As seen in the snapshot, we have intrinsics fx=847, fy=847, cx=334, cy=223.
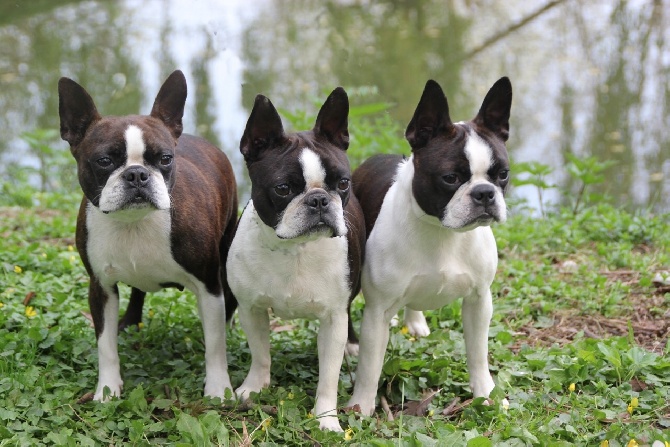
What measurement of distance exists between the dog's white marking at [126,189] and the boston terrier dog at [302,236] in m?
0.44

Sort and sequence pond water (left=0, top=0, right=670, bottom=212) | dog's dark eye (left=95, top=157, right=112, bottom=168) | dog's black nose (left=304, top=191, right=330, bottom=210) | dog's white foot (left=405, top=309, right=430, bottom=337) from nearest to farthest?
dog's black nose (left=304, top=191, right=330, bottom=210), dog's dark eye (left=95, top=157, right=112, bottom=168), dog's white foot (left=405, top=309, right=430, bottom=337), pond water (left=0, top=0, right=670, bottom=212)

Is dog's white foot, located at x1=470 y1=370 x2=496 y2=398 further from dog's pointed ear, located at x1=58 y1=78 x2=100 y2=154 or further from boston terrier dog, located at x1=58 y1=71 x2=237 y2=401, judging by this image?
dog's pointed ear, located at x1=58 y1=78 x2=100 y2=154

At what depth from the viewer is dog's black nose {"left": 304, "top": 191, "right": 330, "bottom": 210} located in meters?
3.93

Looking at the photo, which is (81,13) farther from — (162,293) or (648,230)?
(648,230)

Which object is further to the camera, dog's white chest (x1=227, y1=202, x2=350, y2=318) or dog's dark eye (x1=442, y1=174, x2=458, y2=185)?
dog's white chest (x1=227, y1=202, x2=350, y2=318)

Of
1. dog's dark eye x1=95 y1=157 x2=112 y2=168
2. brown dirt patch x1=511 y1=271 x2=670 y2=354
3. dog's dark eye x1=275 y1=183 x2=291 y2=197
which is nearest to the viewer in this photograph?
dog's dark eye x1=275 y1=183 x2=291 y2=197

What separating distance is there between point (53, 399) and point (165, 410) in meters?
A: 0.57

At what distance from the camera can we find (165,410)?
175 inches

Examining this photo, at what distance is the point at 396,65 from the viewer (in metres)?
12.5

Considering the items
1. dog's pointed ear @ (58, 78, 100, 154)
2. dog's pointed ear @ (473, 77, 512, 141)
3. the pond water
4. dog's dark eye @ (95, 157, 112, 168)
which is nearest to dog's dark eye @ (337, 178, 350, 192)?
dog's pointed ear @ (473, 77, 512, 141)

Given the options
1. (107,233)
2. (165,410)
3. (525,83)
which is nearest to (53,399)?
(165,410)

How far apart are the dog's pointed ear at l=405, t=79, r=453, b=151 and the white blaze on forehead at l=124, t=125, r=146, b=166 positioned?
1.33 m

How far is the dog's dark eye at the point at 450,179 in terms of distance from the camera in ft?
13.4

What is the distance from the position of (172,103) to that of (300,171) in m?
1.03
